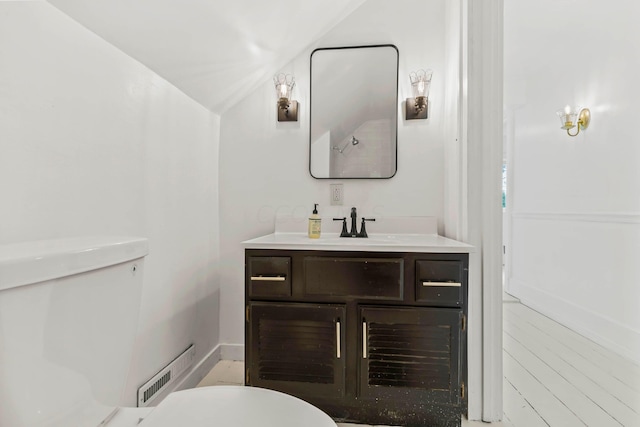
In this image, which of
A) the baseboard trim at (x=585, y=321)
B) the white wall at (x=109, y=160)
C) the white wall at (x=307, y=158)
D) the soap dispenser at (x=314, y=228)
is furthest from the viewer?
the baseboard trim at (x=585, y=321)

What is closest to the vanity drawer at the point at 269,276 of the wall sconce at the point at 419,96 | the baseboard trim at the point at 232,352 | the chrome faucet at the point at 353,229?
the chrome faucet at the point at 353,229

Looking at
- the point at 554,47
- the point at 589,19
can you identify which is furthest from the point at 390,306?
the point at 554,47

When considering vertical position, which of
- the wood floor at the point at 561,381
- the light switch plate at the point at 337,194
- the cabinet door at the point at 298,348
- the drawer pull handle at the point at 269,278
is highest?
the light switch plate at the point at 337,194

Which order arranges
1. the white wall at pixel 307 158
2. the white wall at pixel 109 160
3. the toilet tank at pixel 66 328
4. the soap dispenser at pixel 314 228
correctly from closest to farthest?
the toilet tank at pixel 66 328 < the white wall at pixel 109 160 < the soap dispenser at pixel 314 228 < the white wall at pixel 307 158

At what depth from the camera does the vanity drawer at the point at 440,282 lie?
53.2 inches

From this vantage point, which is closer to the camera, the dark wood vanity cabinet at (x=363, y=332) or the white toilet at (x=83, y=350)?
the white toilet at (x=83, y=350)

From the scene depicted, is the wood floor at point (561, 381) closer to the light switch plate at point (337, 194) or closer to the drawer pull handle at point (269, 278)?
the drawer pull handle at point (269, 278)

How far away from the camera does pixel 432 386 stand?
136 centimetres

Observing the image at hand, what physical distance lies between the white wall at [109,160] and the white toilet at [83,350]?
0.30 metres

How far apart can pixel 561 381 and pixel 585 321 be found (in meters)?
0.96

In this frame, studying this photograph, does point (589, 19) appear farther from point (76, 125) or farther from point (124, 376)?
point (124, 376)

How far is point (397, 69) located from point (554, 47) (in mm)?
1898

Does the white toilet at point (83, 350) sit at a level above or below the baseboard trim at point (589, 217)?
below

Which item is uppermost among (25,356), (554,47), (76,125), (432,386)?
(554,47)
